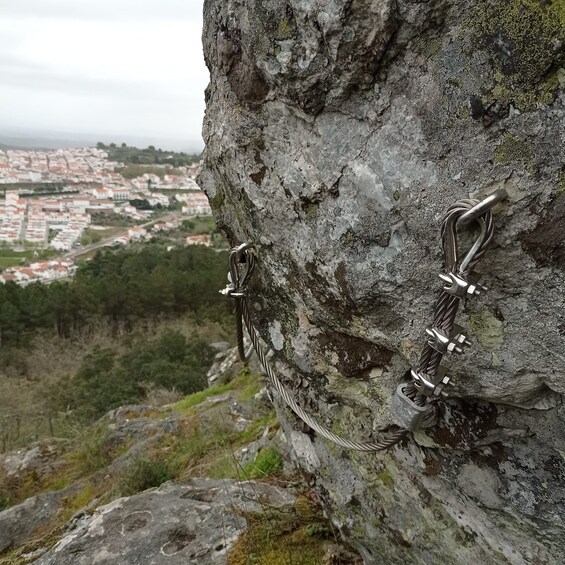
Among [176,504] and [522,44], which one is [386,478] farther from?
[522,44]

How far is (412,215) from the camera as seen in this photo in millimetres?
1718

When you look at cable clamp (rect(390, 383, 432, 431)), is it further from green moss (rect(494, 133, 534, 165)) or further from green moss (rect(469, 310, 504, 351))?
green moss (rect(494, 133, 534, 165))

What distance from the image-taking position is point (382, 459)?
2.43 m

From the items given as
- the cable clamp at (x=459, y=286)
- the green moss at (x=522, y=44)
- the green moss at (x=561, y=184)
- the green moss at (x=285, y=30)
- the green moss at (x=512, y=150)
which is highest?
the green moss at (x=285, y=30)

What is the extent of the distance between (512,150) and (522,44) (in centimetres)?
31

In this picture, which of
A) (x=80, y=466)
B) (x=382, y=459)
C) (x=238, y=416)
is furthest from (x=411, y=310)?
(x=80, y=466)

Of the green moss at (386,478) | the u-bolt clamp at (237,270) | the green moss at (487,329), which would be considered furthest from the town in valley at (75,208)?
the green moss at (487,329)

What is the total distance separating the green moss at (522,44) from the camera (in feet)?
4.54

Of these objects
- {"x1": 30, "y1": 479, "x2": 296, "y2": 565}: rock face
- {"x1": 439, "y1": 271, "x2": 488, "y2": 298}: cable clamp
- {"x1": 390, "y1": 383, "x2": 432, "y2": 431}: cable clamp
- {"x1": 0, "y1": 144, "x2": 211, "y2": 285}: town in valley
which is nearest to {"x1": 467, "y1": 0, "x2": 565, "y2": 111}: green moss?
{"x1": 439, "y1": 271, "x2": 488, "y2": 298}: cable clamp

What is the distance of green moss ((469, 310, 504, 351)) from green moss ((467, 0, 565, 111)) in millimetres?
694

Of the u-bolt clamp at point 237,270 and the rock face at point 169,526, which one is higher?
the u-bolt clamp at point 237,270

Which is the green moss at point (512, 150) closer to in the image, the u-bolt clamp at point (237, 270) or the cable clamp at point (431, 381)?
the cable clamp at point (431, 381)

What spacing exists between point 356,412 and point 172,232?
60.4m

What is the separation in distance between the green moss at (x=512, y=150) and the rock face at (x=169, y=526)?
106 inches
